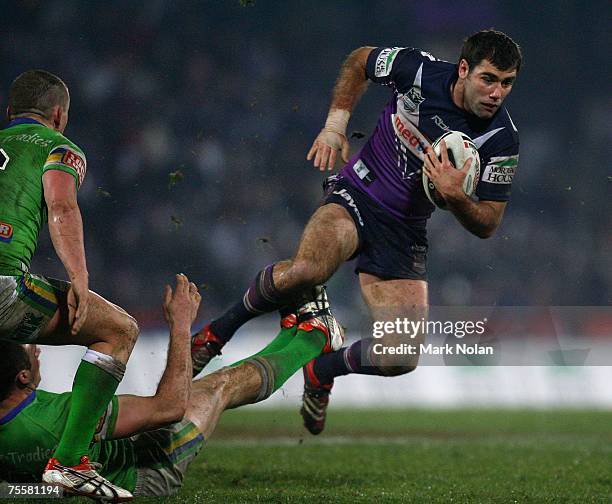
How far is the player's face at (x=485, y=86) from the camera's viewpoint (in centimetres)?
534

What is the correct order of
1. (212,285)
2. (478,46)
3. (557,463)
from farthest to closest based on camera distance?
(212,285) < (557,463) < (478,46)

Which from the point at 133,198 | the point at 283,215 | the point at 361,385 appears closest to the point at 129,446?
the point at 133,198

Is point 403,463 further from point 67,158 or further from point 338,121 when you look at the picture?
point 67,158

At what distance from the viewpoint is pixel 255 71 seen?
13.8m

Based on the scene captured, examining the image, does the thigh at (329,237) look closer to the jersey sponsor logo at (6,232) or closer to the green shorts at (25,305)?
the green shorts at (25,305)

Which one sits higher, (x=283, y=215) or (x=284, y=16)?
(x=284, y=16)

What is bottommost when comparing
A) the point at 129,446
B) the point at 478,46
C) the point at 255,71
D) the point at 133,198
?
the point at 129,446

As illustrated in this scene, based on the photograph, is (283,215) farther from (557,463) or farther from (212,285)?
Result: (557,463)

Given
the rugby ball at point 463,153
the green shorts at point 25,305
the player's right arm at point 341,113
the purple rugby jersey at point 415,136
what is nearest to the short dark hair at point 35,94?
the green shorts at point 25,305

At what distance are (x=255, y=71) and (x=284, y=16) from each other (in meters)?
1.67

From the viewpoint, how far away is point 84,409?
409 centimetres

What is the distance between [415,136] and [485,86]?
663 millimetres

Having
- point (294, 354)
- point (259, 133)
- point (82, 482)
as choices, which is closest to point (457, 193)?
point (294, 354)

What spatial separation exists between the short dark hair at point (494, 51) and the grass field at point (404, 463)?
255 centimetres
